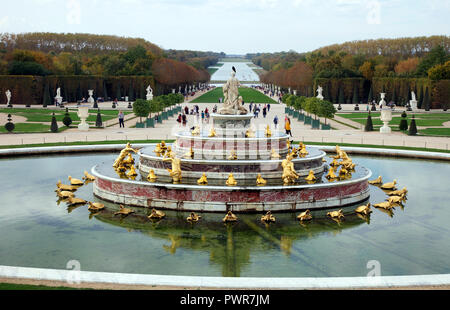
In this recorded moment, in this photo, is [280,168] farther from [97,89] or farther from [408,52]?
[408,52]

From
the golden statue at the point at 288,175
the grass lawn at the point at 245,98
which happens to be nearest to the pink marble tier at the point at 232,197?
the golden statue at the point at 288,175

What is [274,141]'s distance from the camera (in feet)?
85.8

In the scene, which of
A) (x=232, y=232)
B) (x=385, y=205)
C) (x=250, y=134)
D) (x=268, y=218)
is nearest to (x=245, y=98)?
(x=250, y=134)

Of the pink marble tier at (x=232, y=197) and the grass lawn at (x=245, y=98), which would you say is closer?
the pink marble tier at (x=232, y=197)

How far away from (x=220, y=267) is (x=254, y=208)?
5.69 meters

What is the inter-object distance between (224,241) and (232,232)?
37.2 inches

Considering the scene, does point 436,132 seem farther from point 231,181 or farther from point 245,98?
point 245,98

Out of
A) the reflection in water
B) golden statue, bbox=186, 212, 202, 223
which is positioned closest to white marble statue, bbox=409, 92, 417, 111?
the reflection in water

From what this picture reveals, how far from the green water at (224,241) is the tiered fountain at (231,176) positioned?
695 mm

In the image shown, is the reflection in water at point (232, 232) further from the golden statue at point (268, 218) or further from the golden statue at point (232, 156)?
the golden statue at point (232, 156)

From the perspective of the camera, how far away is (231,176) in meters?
21.1

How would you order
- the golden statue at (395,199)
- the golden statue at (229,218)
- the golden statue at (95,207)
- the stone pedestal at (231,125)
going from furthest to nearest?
the stone pedestal at (231,125) → the golden statue at (395,199) → the golden statue at (95,207) → the golden statue at (229,218)

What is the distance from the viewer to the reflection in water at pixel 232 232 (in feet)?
52.0
